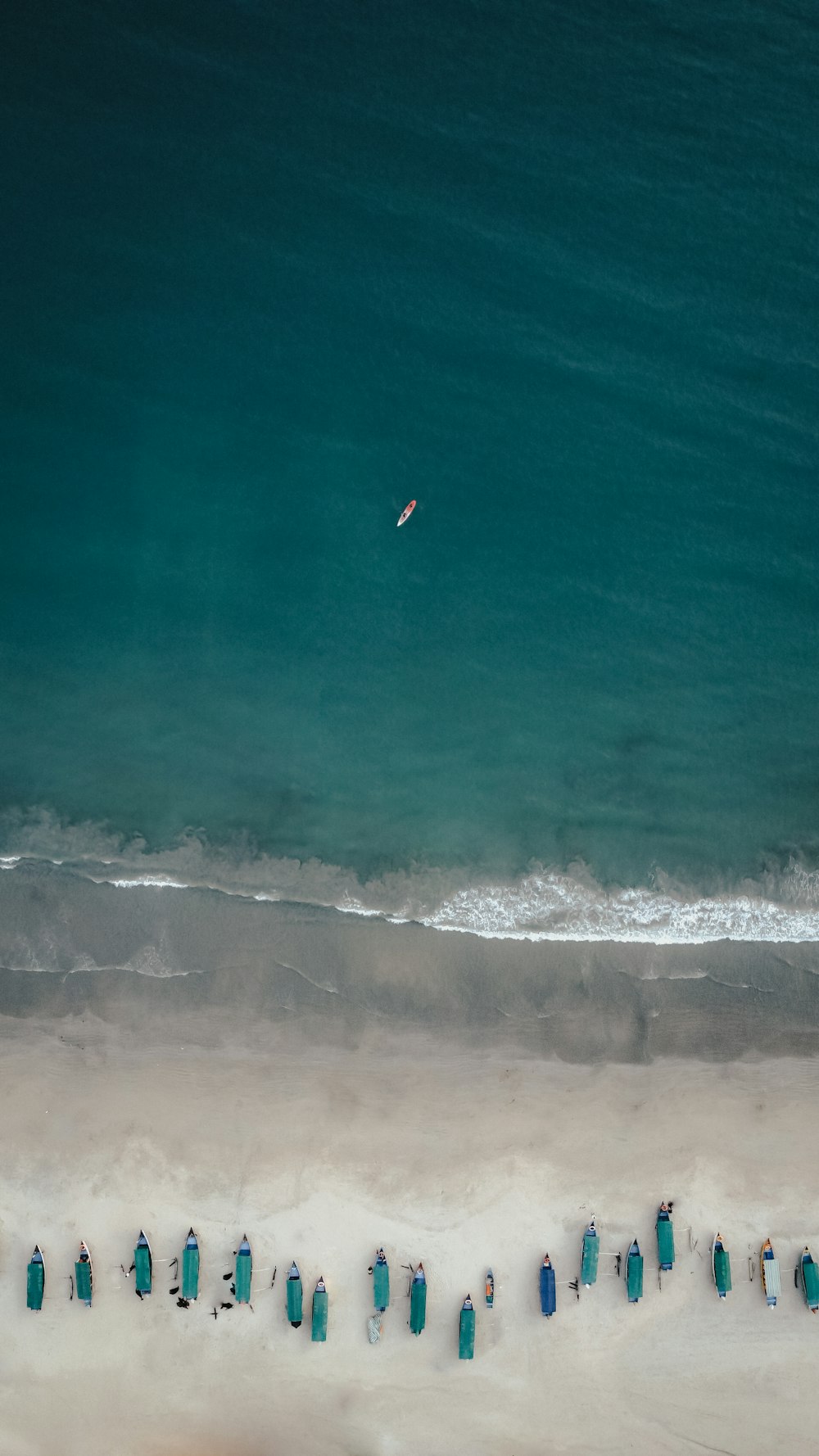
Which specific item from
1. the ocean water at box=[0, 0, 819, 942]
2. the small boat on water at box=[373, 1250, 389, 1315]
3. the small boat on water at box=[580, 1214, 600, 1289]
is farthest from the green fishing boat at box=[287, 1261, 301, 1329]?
the ocean water at box=[0, 0, 819, 942]

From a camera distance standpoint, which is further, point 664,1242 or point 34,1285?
point 664,1242

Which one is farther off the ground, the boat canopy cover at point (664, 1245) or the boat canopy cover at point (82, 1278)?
the boat canopy cover at point (664, 1245)

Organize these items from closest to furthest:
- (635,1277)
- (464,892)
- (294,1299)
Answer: (294,1299) → (635,1277) → (464,892)

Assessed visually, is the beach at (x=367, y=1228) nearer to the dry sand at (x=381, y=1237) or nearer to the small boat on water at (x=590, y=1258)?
the dry sand at (x=381, y=1237)

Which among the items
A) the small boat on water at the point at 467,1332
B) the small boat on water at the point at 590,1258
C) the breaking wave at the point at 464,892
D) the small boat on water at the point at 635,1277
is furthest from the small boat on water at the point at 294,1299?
the breaking wave at the point at 464,892

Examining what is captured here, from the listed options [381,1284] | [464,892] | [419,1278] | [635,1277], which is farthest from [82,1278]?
[635,1277]

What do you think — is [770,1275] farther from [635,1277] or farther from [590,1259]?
[590,1259]
